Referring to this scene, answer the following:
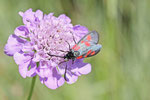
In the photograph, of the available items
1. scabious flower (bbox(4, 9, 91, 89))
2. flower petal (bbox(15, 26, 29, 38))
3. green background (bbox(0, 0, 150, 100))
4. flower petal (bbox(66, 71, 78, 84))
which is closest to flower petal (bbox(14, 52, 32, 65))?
scabious flower (bbox(4, 9, 91, 89))

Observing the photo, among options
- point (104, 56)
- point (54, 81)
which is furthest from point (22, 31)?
point (104, 56)

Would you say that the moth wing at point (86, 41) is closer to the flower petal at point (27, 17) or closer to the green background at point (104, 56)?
the flower petal at point (27, 17)

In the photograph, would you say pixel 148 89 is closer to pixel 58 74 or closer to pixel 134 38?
pixel 134 38

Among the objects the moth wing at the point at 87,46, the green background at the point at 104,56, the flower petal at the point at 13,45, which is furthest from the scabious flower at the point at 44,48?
the green background at the point at 104,56

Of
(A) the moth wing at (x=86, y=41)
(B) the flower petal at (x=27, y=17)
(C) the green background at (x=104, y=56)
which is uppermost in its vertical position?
(B) the flower petal at (x=27, y=17)

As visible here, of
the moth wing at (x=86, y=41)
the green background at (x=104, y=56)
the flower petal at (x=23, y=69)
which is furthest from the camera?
the green background at (x=104, y=56)

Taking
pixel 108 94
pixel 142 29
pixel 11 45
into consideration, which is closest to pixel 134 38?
pixel 142 29

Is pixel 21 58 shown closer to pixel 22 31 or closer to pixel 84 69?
pixel 22 31

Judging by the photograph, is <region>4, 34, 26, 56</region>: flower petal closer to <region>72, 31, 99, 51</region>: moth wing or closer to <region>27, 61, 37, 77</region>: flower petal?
<region>27, 61, 37, 77</region>: flower petal
